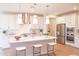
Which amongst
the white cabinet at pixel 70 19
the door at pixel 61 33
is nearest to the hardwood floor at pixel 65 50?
the door at pixel 61 33

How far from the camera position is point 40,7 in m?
2.16

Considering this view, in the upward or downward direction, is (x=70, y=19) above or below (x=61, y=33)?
above

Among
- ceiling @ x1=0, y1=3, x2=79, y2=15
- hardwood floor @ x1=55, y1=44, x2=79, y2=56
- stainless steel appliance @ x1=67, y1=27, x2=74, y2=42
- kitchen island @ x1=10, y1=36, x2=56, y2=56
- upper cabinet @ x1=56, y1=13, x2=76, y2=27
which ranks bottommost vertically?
hardwood floor @ x1=55, y1=44, x2=79, y2=56

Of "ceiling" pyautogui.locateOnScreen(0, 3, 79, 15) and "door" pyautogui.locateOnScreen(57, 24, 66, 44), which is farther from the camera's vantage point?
"door" pyautogui.locateOnScreen(57, 24, 66, 44)

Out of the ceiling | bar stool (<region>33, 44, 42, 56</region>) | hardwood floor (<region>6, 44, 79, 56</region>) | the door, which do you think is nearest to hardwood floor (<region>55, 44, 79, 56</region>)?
hardwood floor (<region>6, 44, 79, 56</region>)

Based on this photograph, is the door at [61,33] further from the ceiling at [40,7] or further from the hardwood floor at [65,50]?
the ceiling at [40,7]

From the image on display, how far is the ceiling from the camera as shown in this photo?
2.12 meters

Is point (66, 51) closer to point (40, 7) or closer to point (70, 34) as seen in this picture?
point (70, 34)

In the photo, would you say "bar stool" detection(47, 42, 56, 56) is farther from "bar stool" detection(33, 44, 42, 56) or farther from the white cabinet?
the white cabinet

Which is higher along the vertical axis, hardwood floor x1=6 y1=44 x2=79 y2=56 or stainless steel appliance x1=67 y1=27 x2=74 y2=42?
stainless steel appliance x1=67 y1=27 x2=74 y2=42

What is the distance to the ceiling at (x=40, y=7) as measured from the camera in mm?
2117

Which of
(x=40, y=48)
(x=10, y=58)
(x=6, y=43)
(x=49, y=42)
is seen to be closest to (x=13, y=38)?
(x=6, y=43)

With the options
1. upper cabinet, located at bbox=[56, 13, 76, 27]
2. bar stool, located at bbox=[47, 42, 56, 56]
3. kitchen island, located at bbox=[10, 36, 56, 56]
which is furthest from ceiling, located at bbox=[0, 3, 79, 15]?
bar stool, located at bbox=[47, 42, 56, 56]

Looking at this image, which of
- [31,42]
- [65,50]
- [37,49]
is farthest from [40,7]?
[65,50]
